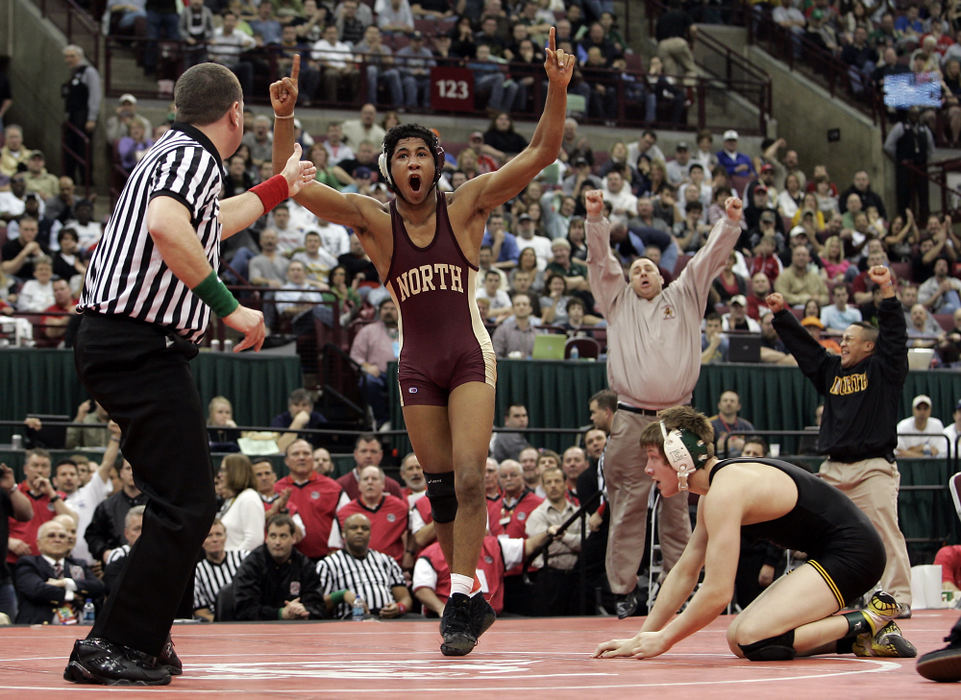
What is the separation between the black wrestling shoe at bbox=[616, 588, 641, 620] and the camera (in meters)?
8.67

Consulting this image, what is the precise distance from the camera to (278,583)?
9.47m

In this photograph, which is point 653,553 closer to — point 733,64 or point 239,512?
point 239,512

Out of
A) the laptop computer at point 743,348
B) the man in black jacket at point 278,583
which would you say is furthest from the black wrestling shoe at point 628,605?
the laptop computer at point 743,348

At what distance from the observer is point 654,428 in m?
5.52

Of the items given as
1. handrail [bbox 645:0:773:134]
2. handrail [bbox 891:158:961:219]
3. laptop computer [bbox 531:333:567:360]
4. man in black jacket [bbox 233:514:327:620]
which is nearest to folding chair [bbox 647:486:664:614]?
man in black jacket [bbox 233:514:327:620]

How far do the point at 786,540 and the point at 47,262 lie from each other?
9.73 metres

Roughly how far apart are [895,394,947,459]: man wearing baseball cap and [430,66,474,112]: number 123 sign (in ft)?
28.8

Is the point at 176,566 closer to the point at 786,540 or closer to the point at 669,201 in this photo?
the point at 786,540

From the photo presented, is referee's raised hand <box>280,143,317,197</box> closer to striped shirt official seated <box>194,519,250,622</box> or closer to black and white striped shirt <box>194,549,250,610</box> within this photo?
striped shirt official seated <box>194,519,250,622</box>

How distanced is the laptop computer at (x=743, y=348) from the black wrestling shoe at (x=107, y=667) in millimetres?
10569

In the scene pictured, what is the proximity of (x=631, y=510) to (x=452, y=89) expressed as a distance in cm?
1256

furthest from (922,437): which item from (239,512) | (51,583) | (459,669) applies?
(459,669)

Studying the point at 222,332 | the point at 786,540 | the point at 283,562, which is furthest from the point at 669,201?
the point at 786,540

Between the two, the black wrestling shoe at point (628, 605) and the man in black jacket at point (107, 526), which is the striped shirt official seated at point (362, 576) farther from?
the black wrestling shoe at point (628, 605)
